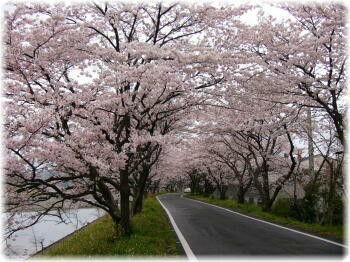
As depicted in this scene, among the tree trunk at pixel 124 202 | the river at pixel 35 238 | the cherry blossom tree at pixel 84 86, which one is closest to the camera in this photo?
the cherry blossom tree at pixel 84 86

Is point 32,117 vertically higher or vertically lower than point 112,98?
lower

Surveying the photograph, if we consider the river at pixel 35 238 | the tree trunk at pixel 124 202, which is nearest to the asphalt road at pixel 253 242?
the tree trunk at pixel 124 202

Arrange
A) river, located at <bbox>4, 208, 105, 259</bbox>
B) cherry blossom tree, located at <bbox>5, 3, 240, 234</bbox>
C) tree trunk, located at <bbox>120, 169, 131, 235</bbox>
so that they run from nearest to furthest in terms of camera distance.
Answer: cherry blossom tree, located at <bbox>5, 3, 240, 234</bbox>
tree trunk, located at <bbox>120, 169, 131, 235</bbox>
river, located at <bbox>4, 208, 105, 259</bbox>

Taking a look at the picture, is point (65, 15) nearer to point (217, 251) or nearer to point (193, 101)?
point (193, 101)

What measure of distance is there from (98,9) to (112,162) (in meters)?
4.95

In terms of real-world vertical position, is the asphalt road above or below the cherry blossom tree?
below

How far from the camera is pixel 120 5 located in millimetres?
11961

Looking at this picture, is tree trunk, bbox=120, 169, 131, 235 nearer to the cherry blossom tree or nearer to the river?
the cherry blossom tree

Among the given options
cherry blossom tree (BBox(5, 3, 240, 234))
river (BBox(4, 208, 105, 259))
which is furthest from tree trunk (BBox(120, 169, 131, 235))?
river (BBox(4, 208, 105, 259))

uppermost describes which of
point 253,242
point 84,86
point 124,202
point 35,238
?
point 84,86

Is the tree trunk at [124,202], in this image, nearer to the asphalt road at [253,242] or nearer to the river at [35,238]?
the asphalt road at [253,242]

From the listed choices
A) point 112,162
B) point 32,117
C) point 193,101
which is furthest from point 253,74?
point 32,117

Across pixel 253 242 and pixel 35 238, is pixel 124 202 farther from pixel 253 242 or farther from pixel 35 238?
pixel 35 238

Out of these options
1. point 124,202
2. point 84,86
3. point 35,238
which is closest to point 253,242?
point 124,202
